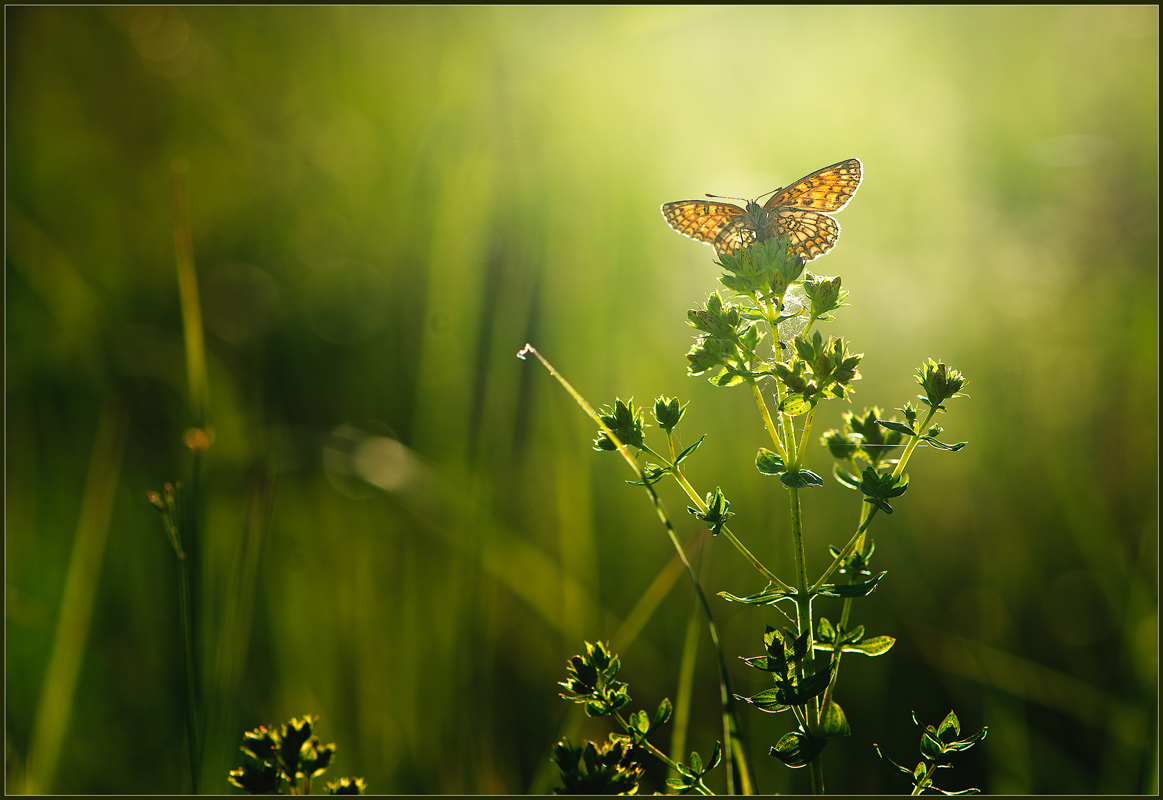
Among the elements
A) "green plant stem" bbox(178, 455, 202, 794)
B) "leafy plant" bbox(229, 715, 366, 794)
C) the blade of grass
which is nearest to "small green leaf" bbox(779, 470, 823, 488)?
"leafy plant" bbox(229, 715, 366, 794)

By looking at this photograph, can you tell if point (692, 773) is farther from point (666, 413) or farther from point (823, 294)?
point (823, 294)

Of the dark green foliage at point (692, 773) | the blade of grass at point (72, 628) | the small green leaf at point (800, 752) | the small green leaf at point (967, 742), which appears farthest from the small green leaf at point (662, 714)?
the blade of grass at point (72, 628)

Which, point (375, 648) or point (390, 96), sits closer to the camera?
point (375, 648)

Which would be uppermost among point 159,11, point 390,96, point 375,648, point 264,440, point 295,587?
point 159,11

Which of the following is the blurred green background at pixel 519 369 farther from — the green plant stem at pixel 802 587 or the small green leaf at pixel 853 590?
the small green leaf at pixel 853 590

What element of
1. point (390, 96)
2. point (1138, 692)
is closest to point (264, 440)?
point (390, 96)

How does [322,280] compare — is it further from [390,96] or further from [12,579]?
[12,579]
